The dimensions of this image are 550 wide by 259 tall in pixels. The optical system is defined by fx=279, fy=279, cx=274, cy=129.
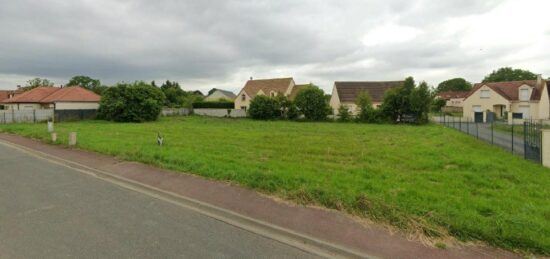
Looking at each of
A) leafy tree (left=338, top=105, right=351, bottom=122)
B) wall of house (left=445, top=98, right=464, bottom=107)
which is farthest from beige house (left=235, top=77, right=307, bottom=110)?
wall of house (left=445, top=98, right=464, bottom=107)

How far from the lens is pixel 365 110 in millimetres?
33219

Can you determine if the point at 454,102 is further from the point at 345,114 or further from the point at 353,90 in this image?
the point at 345,114

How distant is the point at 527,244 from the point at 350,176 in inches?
138

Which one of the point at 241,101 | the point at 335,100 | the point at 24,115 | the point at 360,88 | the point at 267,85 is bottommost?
the point at 24,115

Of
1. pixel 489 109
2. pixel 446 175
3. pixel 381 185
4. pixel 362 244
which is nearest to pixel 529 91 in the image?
pixel 489 109

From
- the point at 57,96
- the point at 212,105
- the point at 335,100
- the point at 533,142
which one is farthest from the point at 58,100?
the point at 533,142

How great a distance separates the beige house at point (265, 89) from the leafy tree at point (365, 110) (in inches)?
638

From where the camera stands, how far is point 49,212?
4.86 meters

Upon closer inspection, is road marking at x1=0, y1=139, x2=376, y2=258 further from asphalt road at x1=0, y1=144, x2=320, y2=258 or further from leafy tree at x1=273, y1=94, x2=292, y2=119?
leafy tree at x1=273, y1=94, x2=292, y2=119

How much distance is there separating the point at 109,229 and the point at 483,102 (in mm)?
46234

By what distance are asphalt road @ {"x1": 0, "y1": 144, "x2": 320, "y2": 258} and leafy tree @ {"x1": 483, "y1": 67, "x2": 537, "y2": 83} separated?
98.8 metres

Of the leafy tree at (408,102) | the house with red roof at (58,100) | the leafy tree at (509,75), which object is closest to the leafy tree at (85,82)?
the house with red roof at (58,100)

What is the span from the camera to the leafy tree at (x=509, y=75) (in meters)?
76.8

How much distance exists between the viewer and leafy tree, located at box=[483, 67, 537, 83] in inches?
3022
